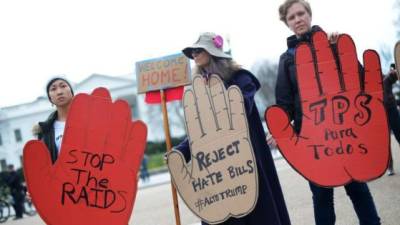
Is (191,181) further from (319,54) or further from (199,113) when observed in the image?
(319,54)

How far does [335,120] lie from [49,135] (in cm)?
181

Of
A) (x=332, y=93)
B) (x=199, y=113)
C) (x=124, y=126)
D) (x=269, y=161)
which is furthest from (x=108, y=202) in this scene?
(x=332, y=93)

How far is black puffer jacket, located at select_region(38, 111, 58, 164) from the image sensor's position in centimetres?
320

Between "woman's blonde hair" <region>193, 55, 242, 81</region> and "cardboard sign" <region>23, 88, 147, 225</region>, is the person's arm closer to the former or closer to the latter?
"woman's blonde hair" <region>193, 55, 242, 81</region>

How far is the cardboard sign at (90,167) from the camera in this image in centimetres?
301

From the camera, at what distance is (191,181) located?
3.09 metres

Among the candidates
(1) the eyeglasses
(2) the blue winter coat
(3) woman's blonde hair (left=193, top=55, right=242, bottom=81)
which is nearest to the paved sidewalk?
(2) the blue winter coat

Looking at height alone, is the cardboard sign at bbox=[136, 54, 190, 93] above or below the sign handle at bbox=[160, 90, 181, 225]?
above

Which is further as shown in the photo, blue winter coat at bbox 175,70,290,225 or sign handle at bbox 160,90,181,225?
sign handle at bbox 160,90,181,225

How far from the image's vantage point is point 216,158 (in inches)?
120

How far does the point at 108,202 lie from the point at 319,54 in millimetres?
1554

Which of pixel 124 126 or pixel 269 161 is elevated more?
pixel 124 126

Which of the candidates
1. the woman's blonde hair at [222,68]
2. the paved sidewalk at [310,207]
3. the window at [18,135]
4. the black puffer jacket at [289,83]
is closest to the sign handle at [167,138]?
the woman's blonde hair at [222,68]

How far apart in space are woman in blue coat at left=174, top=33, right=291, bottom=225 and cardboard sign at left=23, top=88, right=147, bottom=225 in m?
0.34
